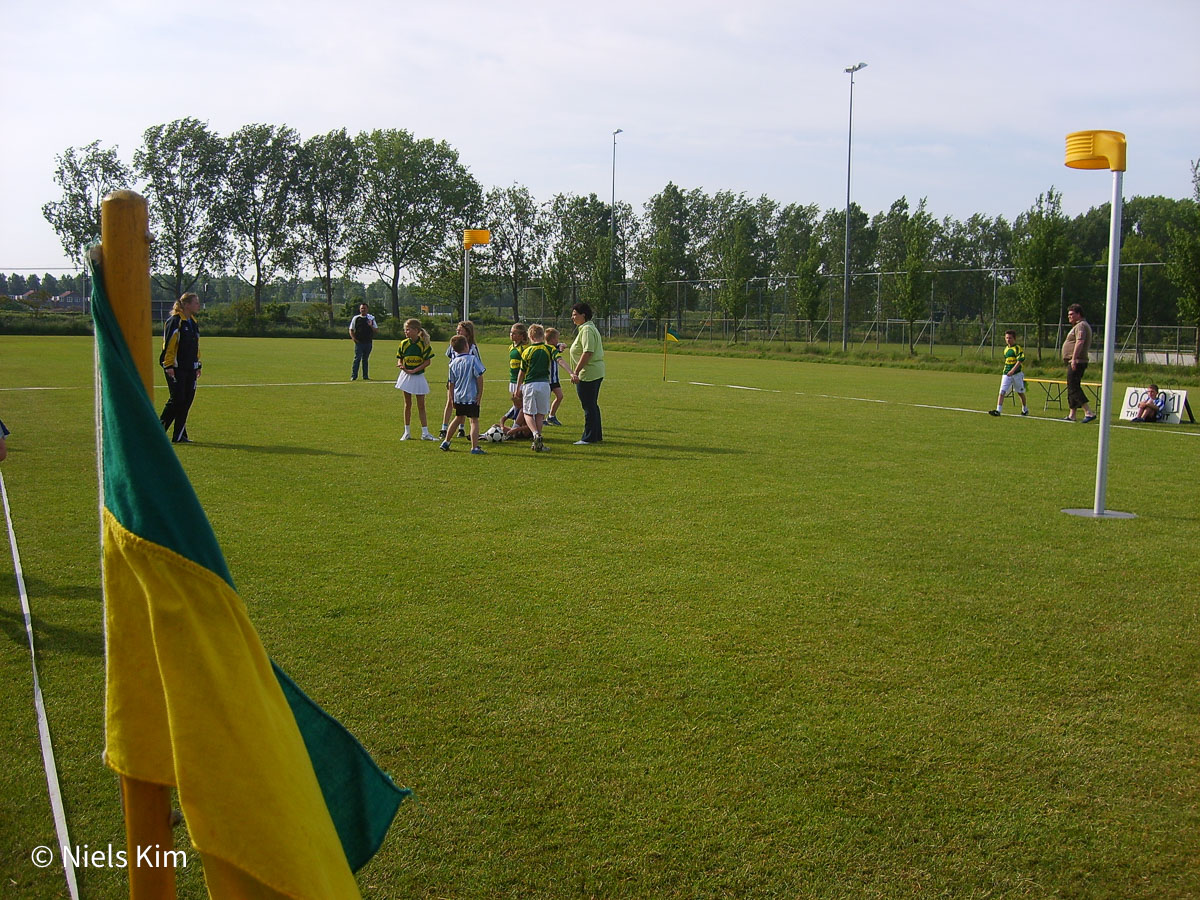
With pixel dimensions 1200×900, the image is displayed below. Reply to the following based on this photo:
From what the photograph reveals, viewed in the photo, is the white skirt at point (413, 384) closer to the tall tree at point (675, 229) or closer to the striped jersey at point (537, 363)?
the striped jersey at point (537, 363)

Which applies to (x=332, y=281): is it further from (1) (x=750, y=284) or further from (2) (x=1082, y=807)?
(2) (x=1082, y=807)

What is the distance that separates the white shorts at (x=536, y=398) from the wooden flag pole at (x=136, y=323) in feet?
36.5

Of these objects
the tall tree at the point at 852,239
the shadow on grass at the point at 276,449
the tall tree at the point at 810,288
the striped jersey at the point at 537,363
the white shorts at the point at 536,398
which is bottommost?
the shadow on grass at the point at 276,449

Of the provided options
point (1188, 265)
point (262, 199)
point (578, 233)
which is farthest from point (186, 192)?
point (1188, 265)

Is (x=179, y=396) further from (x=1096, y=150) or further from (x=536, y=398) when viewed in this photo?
(x=1096, y=150)

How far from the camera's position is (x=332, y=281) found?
88.4 meters

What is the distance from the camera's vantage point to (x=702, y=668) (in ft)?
16.6

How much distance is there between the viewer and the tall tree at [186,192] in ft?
264

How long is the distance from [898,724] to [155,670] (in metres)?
3.52

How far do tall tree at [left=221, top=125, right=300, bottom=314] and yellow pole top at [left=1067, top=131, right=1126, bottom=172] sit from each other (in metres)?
82.7

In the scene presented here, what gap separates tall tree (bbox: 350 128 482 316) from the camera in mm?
89438

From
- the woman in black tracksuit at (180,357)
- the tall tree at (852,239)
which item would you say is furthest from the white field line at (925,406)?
the tall tree at (852,239)

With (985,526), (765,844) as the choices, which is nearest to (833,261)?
(985,526)

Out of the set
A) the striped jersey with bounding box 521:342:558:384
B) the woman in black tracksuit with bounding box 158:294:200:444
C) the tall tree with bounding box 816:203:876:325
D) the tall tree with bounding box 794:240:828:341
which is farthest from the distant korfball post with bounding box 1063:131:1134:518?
the tall tree with bounding box 816:203:876:325
